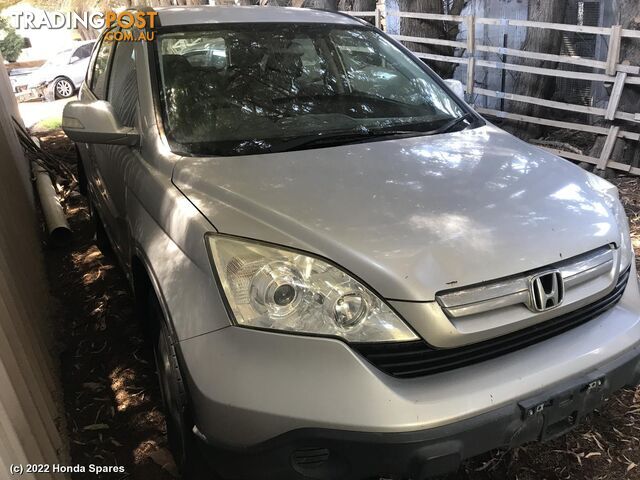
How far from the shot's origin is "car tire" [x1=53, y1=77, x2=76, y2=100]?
1529 cm

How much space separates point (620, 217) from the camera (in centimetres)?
228

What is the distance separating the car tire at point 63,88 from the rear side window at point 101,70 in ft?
40.6

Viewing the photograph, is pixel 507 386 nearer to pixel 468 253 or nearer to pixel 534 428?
pixel 534 428

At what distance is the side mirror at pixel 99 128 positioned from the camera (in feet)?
8.59

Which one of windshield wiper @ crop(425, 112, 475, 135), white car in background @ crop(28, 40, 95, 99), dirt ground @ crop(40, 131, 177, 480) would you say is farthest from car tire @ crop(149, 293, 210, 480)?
white car in background @ crop(28, 40, 95, 99)

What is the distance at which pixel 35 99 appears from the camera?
15.7 meters

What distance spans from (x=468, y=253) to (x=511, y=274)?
6.1 inches

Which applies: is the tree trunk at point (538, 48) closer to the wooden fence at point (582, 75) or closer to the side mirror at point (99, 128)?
the wooden fence at point (582, 75)

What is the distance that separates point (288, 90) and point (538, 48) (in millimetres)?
5597

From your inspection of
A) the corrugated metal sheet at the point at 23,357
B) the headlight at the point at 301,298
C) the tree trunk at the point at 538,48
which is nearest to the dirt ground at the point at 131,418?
the corrugated metal sheet at the point at 23,357

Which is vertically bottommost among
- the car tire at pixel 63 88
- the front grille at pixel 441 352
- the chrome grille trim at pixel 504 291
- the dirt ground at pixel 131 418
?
the car tire at pixel 63 88

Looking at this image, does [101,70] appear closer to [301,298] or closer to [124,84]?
[124,84]

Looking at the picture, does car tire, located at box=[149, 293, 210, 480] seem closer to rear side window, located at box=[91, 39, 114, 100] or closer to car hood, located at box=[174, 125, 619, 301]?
car hood, located at box=[174, 125, 619, 301]

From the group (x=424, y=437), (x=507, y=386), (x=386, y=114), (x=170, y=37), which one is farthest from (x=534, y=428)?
(x=170, y=37)
